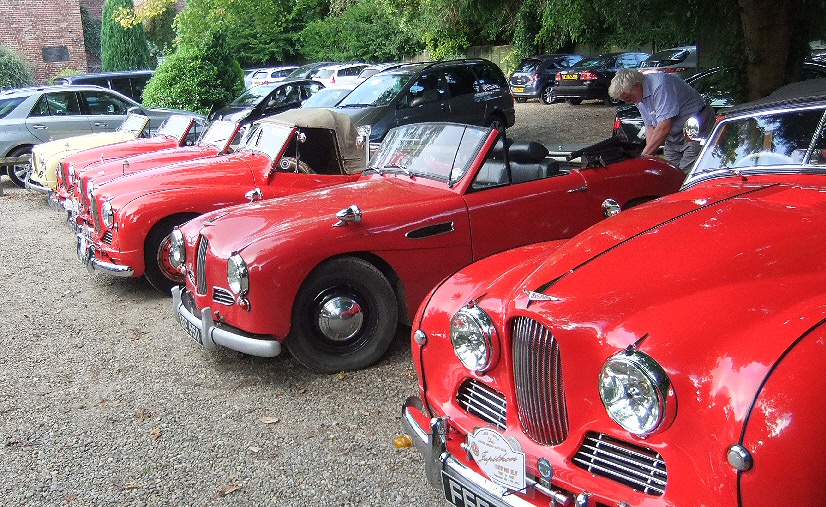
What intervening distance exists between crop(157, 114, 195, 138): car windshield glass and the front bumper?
240 inches

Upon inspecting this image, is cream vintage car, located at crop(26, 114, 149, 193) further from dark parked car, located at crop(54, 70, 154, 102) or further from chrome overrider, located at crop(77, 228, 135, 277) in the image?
dark parked car, located at crop(54, 70, 154, 102)

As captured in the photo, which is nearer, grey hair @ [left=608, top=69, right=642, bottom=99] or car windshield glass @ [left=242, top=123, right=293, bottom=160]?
grey hair @ [left=608, top=69, right=642, bottom=99]

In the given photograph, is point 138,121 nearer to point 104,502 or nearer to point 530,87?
point 104,502

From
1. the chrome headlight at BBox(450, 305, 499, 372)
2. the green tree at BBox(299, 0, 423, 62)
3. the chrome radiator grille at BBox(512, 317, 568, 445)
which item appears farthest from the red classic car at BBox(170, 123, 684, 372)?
the green tree at BBox(299, 0, 423, 62)

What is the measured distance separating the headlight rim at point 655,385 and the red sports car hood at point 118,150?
901 cm

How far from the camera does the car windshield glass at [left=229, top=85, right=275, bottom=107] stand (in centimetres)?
1616

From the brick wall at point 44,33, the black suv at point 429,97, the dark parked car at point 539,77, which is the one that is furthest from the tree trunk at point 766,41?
the brick wall at point 44,33

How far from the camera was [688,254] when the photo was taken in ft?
9.85

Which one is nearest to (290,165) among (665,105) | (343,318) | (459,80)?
(343,318)

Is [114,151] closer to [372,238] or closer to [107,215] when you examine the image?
[107,215]

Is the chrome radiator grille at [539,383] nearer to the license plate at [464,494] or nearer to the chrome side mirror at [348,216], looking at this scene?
the license plate at [464,494]

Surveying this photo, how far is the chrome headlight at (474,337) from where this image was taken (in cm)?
294

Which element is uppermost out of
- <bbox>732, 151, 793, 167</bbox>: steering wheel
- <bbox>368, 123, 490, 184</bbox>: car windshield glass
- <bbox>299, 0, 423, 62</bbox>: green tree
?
<bbox>299, 0, 423, 62</bbox>: green tree

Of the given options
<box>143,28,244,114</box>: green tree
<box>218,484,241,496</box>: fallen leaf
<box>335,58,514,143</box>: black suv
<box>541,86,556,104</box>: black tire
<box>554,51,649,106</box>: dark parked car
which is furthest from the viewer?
<box>541,86,556,104</box>: black tire
